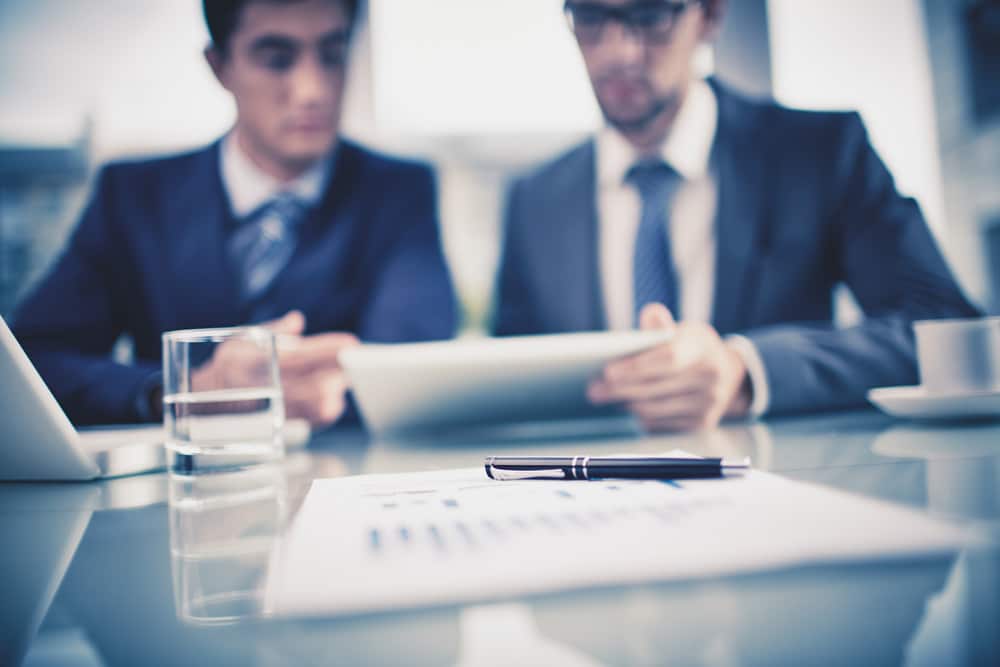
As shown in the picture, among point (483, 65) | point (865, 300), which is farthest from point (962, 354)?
point (483, 65)

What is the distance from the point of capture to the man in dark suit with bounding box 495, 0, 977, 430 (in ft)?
5.60

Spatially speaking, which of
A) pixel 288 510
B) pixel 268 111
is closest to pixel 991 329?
pixel 288 510

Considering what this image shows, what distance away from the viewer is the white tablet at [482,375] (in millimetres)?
832

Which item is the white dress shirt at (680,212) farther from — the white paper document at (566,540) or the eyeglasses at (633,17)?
the white paper document at (566,540)

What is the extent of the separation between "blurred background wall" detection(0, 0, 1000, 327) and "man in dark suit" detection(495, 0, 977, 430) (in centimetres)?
8

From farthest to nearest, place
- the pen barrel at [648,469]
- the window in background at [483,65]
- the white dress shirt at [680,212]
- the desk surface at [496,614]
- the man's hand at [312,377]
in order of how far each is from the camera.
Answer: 1. the window in background at [483,65]
2. the white dress shirt at [680,212]
3. the man's hand at [312,377]
4. the pen barrel at [648,469]
5. the desk surface at [496,614]

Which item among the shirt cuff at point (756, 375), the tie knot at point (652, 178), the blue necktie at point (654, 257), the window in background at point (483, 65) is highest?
the window in background at point (483, 65)

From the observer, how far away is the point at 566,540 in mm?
337

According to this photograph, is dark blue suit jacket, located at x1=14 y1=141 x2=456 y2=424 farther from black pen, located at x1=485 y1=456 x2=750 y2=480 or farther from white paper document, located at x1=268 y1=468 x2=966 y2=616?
white paper document, located at x1=268 y1=468 x2=966 y2=616

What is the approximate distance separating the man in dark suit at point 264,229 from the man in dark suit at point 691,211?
0.97ft

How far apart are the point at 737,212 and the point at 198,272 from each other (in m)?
1.34

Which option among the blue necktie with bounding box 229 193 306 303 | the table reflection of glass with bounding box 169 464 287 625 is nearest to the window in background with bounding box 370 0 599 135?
the blue necktie with bounding box 229 193 306 303

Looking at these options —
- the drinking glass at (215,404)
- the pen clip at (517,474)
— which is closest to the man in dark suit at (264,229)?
the drinking glass at (215,404)

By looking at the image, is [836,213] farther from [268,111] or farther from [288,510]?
[288,510]
